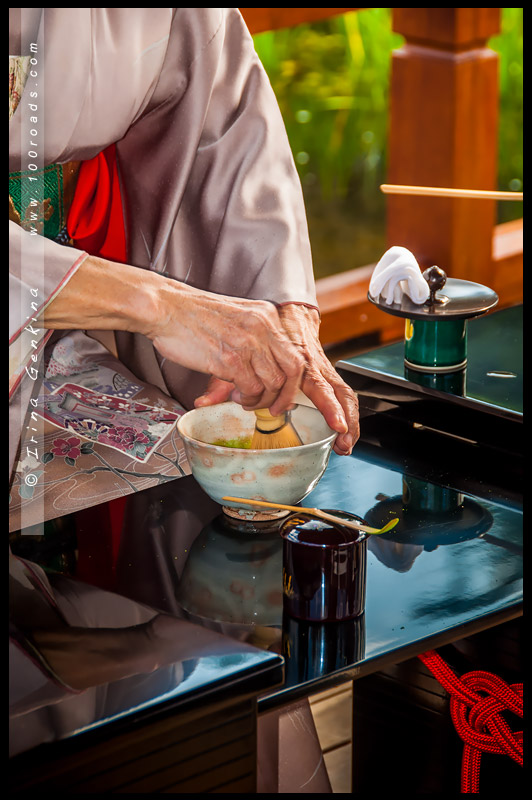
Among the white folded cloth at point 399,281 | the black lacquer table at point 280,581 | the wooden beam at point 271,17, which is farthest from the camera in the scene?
the wooden beam at point 271,17

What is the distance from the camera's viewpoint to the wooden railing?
11.3 feet

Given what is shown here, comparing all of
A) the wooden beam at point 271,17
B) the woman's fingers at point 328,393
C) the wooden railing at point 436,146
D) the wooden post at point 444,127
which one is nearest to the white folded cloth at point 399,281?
A: the woman's fingers at point 328,393

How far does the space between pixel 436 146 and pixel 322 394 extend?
6.99ft

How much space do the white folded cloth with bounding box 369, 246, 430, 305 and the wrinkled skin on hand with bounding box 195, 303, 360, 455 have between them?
171 mm

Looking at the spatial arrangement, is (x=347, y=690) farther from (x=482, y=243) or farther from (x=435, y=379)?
(x=482, y=243)

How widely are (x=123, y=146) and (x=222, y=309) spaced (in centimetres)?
36

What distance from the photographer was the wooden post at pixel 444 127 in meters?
3.45

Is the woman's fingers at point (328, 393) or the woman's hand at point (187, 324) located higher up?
the woman's hand at point (187, 324)

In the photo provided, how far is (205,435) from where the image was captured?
4.77ft

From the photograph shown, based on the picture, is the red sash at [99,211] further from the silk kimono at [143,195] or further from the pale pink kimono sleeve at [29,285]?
the pale pink kimono sleeve at [29,285]

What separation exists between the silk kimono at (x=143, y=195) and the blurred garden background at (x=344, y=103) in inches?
104

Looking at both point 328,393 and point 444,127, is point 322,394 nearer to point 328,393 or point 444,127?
point 328,393

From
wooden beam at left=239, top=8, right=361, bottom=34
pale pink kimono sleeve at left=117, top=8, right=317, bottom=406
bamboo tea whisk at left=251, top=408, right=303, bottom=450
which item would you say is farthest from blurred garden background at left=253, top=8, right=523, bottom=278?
bamboo tea whisk at left=251, top=408, right=303, bottom=450

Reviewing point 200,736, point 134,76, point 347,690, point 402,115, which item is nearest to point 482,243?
point 402,115
